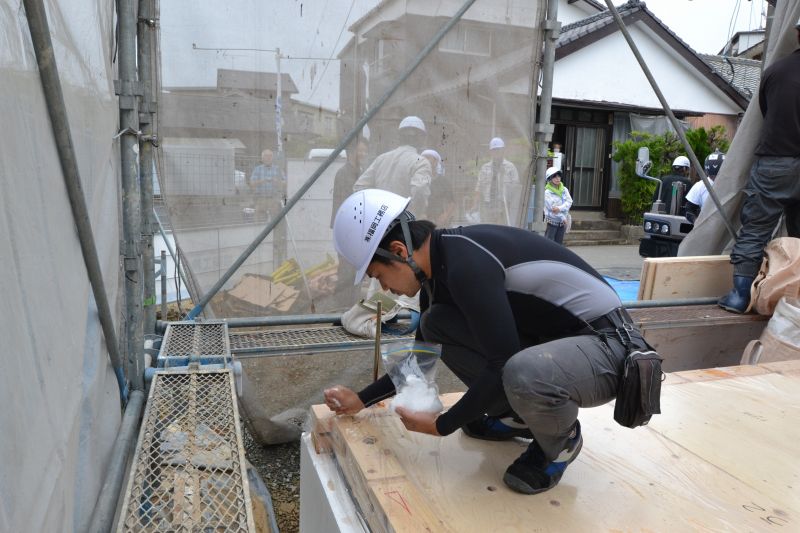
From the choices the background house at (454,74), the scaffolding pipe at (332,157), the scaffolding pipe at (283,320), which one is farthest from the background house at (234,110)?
the scaffolding pipe at (283,320)

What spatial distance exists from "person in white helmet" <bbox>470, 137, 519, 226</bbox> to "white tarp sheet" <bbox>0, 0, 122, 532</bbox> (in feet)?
8.90

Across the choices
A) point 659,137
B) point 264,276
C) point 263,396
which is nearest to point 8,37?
point 263,396

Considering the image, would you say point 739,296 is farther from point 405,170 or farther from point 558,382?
point 558,382

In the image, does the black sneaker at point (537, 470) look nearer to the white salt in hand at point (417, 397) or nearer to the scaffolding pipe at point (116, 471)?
the white salt in hand at point (417, 397)

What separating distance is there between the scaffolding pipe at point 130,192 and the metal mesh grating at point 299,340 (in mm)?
689

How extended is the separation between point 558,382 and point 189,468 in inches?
45.8

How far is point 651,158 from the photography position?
473 inches

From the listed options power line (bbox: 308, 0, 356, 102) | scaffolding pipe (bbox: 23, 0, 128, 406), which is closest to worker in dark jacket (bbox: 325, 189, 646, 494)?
scaffolding pipe (bbox: 23, 0, 128, 406)

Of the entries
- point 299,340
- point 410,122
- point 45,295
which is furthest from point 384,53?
point 45,295

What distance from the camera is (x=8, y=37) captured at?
3.37 feet

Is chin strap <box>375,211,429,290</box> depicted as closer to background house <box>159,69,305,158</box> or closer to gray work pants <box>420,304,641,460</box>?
gray work pants <box>420,304,641,460</box>

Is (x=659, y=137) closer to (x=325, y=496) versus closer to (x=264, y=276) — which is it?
(x=264, y=276)

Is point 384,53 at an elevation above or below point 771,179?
above

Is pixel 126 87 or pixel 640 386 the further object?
pixel 126 87
